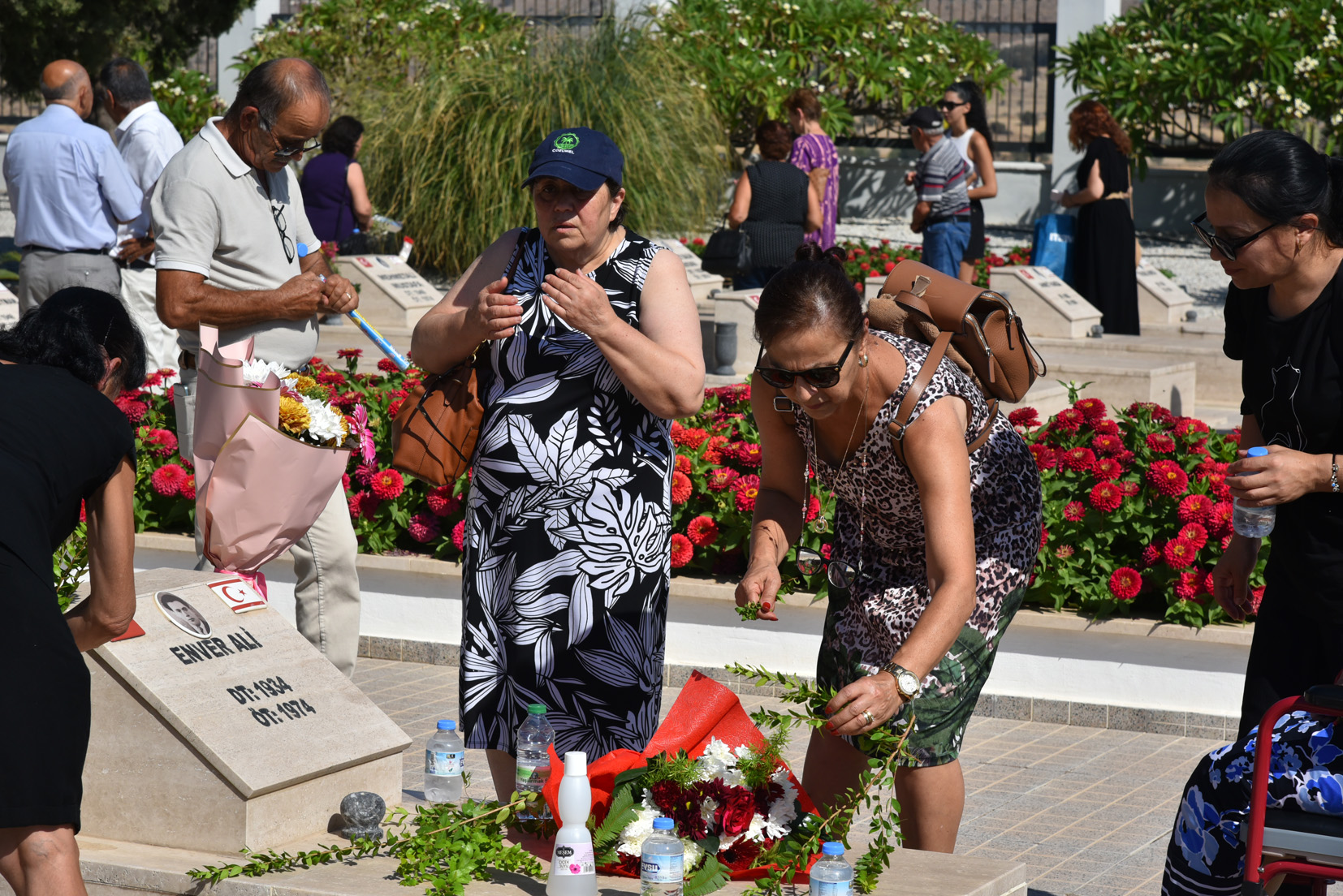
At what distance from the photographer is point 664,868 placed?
270 cm

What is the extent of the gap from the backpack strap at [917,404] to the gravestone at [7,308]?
325 inches

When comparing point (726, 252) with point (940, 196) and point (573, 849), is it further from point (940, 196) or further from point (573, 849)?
point (573, 849)

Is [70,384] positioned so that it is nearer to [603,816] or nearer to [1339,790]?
Result: [603,816]

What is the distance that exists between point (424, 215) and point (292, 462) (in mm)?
11365

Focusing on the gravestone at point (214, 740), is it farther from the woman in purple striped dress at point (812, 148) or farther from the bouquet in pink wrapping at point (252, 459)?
the woman in purple striped dress at point (812, 148)

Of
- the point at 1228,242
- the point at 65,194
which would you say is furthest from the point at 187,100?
the point at 1228,242

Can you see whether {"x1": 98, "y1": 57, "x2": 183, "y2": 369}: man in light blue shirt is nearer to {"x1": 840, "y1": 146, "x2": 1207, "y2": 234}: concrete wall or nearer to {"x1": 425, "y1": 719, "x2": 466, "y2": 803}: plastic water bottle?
{"x1": 425, "y1": 719, "x2": 466, "y2": 803}: plastic water bottle

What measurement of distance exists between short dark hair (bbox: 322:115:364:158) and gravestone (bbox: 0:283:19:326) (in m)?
2.86

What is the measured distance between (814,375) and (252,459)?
1.85 meters

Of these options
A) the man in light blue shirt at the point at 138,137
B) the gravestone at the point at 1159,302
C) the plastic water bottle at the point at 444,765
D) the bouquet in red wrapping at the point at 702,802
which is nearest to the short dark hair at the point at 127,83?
the man in light blue shirt at the point at 138,137

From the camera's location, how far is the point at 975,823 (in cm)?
464

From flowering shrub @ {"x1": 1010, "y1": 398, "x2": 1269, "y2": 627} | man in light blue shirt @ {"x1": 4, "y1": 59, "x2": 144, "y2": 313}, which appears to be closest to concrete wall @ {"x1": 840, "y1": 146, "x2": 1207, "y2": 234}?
man in light blue shirt @ {"x1": 4, "y1": 59, "x2": 144, "y2": 313}

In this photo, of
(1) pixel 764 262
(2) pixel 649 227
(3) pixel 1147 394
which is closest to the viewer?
(3) pixel 1147 394

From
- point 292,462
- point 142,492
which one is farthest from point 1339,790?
point 142,492
